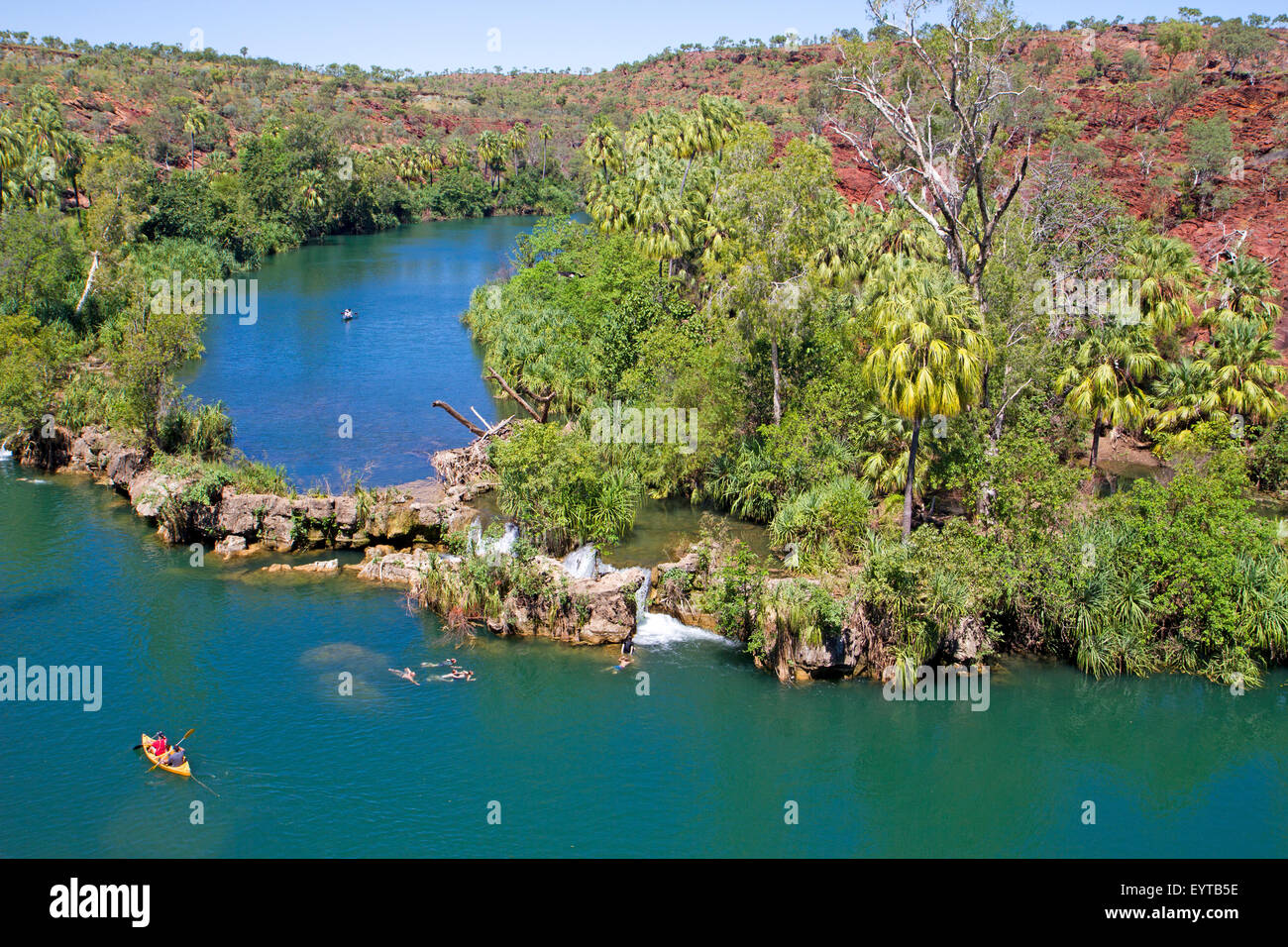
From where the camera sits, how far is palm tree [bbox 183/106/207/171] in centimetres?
11612

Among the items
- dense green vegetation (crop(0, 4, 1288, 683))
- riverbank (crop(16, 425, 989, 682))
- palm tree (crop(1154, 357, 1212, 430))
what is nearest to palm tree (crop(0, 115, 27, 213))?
dense green vegetation (crop(0, 4, 1288, 683))

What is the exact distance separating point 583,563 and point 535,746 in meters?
8.01

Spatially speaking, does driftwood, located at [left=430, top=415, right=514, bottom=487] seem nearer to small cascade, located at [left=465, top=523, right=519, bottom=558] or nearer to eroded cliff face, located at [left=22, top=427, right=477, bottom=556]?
eroded cliff face, located at [left=22, top=427, right=477, bottom=556]

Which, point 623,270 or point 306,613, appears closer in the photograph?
point 306,613

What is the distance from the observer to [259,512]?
34219mm

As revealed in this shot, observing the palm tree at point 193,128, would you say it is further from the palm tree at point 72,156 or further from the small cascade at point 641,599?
the small cascade at point 641,599

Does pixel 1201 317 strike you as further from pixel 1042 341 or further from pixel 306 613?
pixel 306 613

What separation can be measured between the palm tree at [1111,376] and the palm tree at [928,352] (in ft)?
39.5

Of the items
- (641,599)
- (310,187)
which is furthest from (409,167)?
(641,599)

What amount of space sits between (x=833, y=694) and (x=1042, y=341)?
1729cm
